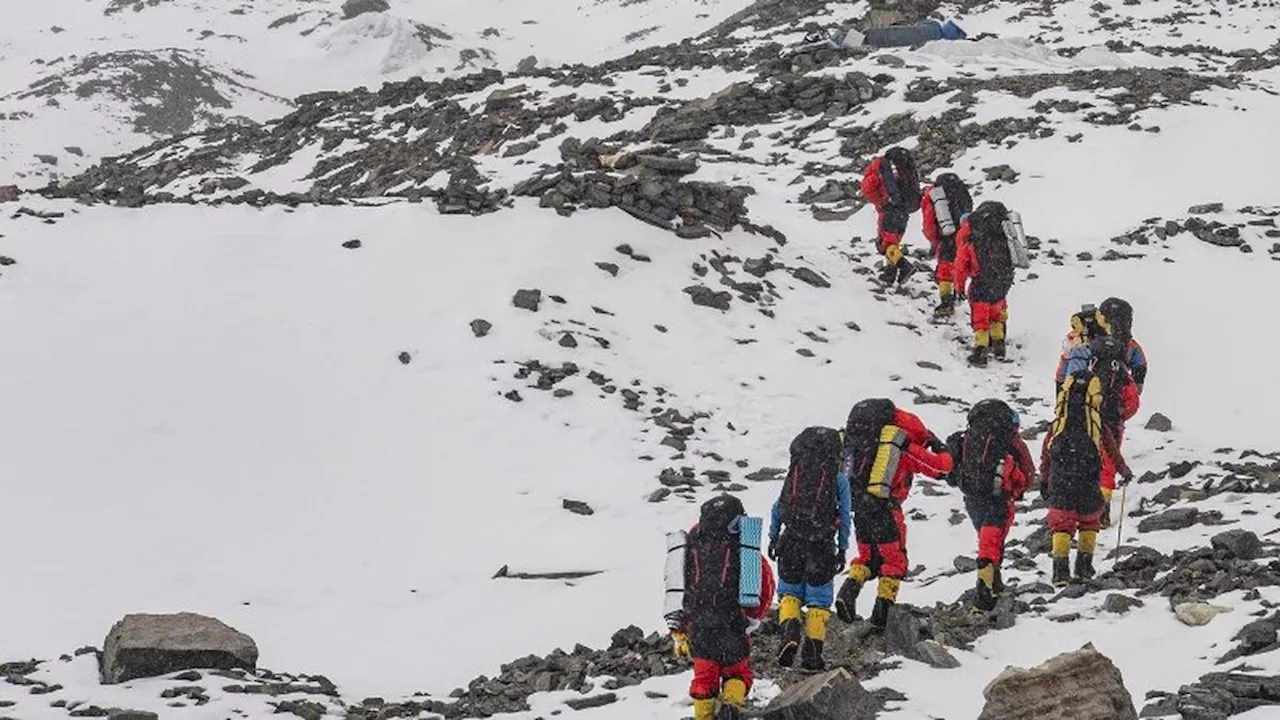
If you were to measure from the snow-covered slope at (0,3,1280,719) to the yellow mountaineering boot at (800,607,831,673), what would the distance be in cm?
53

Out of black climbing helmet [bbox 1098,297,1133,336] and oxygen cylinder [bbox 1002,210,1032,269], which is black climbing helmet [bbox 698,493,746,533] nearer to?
black climbing helmet [bbox 1098,297,1133,336]

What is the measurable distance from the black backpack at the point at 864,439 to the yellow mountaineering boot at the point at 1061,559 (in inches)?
77.6

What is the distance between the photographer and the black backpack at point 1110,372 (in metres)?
11.0

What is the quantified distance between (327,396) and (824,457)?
7.82m

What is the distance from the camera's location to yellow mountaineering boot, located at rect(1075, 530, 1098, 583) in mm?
9734

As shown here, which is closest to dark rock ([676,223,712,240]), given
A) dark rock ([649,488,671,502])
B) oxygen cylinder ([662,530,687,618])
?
dark rock ([649,488,671,502])

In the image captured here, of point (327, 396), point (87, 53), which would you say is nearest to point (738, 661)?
point (327, 396)

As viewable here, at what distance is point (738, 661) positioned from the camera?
24.2ft

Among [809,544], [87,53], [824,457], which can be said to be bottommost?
[809,544]

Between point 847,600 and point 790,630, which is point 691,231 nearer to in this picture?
point 847,600

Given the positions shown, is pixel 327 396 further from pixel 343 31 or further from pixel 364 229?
pixel 343 31

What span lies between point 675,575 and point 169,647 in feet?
11.4

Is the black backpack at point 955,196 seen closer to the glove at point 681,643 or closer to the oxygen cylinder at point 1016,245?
the oxygen cylinder at point 1016,245

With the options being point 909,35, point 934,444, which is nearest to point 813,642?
point 934,444
